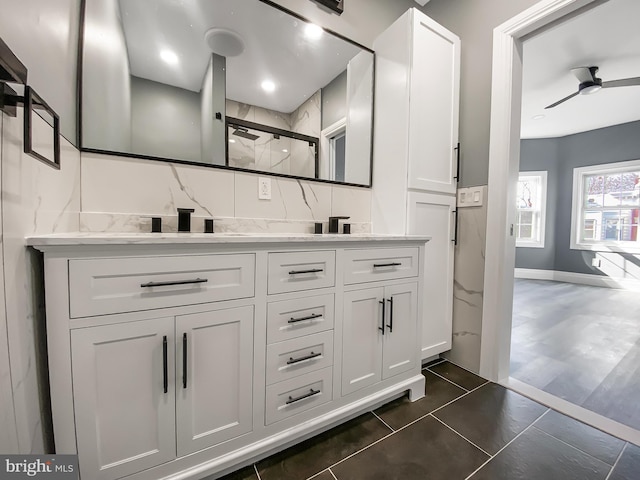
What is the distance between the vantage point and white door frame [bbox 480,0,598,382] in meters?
1.60

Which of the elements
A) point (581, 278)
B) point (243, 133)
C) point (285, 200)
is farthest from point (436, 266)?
point (581, 278)

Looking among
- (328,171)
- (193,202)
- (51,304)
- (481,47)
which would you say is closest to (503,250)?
(328,171)

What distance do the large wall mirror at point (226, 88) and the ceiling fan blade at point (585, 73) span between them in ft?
8.37

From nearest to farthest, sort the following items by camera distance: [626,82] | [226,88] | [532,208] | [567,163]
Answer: [226,88] → [626,82] → [567,163] → [532,208]

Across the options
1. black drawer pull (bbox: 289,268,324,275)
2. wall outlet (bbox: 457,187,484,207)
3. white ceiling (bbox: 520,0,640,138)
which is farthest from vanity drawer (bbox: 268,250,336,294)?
white ceiling (bbox: 520,0,640,138)

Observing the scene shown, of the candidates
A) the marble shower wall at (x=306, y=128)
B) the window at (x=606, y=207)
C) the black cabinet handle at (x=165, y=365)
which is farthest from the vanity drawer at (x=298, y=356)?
the window at (x=606, y=207)

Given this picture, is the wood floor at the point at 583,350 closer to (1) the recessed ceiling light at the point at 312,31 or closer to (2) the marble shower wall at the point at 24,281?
(2) the marble shower wall at the point at 24,281

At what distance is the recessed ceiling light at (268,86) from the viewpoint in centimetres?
153

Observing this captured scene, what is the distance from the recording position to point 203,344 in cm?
89

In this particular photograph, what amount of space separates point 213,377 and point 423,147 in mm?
1670

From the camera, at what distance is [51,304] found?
2.30 ft

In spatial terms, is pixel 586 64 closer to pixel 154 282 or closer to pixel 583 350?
pixel 583 350

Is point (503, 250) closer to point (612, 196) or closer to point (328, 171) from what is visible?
point (328, 171)

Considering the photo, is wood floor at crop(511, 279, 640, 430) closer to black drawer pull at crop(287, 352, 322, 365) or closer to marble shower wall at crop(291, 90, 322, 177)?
black drawer pull at crop(287, 352, 322, 365)
